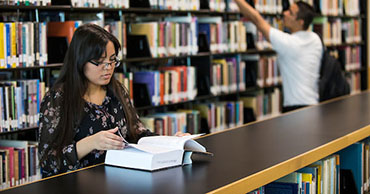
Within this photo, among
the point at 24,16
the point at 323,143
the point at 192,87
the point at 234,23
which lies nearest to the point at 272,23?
the point at 234,23

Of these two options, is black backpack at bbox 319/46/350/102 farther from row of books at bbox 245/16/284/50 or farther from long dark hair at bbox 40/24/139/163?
long dark hair at bbox 40/24/139/163

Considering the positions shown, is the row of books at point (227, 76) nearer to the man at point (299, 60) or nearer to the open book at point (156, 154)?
the man at point (299, 60)

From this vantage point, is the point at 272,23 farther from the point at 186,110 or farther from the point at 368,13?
the point at 368,13

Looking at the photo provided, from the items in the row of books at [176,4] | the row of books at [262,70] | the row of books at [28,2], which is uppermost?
the row of books at [176,4]

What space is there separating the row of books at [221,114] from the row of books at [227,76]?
14 cm

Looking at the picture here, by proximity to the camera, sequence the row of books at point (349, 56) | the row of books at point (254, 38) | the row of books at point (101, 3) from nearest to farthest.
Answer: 1. the row of books at point (101, 3)
2. the row of books at point (254, 38)
3. the row of books at point (349, 56)

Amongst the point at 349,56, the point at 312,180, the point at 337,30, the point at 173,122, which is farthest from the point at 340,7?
the point at 312,180

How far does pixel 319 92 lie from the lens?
4.46 meters

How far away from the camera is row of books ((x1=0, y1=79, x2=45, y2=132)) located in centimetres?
354

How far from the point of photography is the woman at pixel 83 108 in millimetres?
2418

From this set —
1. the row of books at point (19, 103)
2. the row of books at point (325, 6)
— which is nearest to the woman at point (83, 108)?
the row of books at point (19, 103)

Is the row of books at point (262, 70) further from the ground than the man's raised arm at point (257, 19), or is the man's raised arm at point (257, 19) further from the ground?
the man's raised arm at point (257, 19)

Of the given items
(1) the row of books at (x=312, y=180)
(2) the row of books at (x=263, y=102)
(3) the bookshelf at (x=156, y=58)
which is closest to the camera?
(1) the row of books at (x=312, y=180)

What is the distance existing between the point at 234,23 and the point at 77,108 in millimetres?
3193
